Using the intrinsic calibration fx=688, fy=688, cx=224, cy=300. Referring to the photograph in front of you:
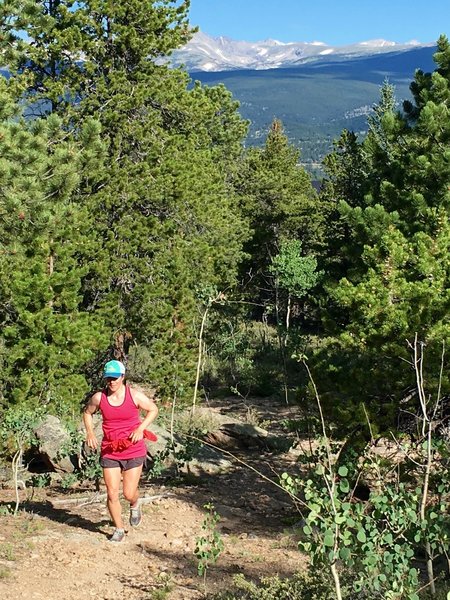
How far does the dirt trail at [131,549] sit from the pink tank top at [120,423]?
90 centimetres

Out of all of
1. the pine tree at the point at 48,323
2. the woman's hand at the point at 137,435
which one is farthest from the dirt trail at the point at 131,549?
the pine tree at the point at 48,323

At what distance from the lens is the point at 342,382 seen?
8.73 m

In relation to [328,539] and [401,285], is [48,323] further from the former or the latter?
[328,539]

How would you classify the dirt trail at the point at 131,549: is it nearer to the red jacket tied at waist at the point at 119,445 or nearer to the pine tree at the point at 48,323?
the red jacket tied at waist at the point at 119,445

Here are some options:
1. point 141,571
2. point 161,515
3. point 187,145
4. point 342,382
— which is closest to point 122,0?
point 187,145

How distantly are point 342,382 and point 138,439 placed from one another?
347 cm

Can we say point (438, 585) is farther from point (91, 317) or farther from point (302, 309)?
point (302, 309)

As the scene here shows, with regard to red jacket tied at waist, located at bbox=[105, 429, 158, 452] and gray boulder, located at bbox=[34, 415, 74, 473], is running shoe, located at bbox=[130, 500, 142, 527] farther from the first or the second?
gray boulder, located at bbox=[34, 415, 74, 473]

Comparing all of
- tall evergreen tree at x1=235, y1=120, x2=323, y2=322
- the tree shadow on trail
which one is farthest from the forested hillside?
tall evergreen tree at x1=235, y1=120, x2=323, y2=322

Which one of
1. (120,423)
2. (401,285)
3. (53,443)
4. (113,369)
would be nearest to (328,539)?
(113,369)

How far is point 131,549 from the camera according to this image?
6422 millimetres

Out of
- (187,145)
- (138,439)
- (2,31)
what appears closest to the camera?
(138,439)

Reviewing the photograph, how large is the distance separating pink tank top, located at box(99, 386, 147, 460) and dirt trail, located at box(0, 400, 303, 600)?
903mm

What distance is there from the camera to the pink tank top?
608 cm
